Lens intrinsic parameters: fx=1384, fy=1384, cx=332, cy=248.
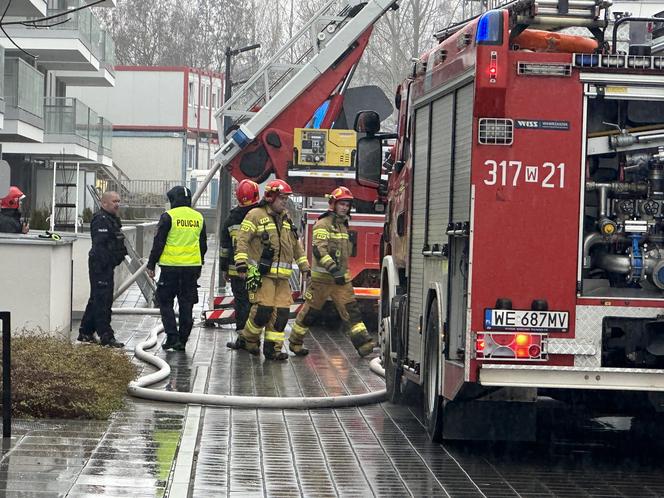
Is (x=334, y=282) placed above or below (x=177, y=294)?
above

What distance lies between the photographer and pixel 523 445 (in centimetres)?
1028

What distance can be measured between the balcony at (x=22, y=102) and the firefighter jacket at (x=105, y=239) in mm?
17056

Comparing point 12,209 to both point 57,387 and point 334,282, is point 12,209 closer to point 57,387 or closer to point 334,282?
→ point 334,282

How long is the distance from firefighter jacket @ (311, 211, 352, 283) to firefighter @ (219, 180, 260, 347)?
1.44 meters

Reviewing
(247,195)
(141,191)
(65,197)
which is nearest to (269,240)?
(247,195)

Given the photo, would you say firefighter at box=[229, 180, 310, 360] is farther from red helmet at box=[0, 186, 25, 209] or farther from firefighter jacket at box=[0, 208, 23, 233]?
red helmet at box=[0, 186, 25, 209]

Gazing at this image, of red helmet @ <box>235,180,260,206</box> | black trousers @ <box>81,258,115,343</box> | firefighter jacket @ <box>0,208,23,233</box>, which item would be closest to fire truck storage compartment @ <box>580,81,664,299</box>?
black trousers @ <box>81,258,115,343</box>

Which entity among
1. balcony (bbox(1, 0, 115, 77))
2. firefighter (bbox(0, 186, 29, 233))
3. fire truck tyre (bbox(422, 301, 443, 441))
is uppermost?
balcony (bbox(1, 0, 115, 77))

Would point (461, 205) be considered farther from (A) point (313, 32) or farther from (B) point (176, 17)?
(B) point (176, 17)

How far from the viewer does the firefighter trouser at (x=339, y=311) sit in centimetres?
1576

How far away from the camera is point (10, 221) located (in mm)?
17047

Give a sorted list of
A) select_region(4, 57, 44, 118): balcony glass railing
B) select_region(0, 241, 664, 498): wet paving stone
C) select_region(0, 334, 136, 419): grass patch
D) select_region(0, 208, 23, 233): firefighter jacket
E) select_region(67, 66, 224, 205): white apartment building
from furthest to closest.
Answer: select_region(67, 66, 224, 205): white apartment building
select_region(4, 57, 44, 118): balcony glass railing
select_region(0, 208, 23, 233): firefighter jacket
select_region(0, 334, 136, 419): grass patch
select_region(0, 241, 664, 498): wet paving stone

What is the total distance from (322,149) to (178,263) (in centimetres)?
405

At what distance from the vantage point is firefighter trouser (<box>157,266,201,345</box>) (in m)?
15.8
